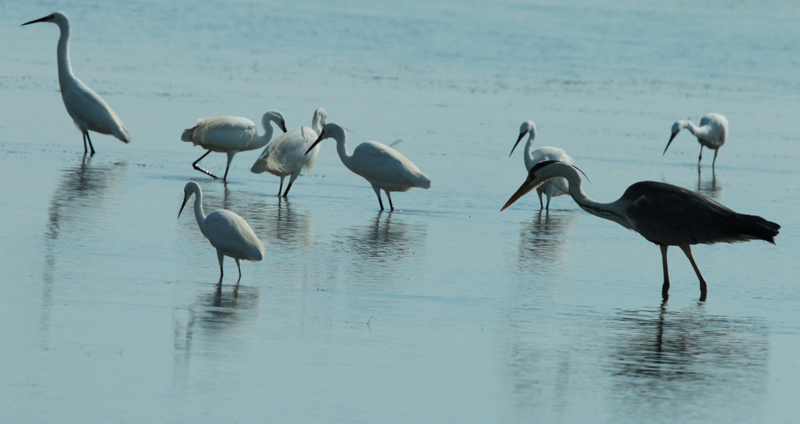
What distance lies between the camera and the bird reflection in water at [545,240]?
1057 cm

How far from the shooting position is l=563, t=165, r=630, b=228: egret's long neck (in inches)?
389

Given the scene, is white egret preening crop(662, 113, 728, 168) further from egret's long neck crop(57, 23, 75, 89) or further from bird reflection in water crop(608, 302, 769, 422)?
bird reflection in water crop(608, 302, 769, 422)

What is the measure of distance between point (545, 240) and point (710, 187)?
19.5ft

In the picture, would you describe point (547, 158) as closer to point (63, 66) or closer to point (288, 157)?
point (288, 157)

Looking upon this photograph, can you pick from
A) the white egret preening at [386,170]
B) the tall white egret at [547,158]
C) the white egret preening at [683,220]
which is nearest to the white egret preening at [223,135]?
the white egret preening at [386,170]

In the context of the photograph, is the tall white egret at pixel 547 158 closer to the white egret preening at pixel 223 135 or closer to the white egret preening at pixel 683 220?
the white egret preening at pixel 223 135

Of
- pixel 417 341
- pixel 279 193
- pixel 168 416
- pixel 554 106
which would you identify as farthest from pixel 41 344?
pixel 554 106

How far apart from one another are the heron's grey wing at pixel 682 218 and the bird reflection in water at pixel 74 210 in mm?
4662

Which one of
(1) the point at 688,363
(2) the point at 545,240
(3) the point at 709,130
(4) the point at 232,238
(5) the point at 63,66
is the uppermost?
(5) the point at 63,66

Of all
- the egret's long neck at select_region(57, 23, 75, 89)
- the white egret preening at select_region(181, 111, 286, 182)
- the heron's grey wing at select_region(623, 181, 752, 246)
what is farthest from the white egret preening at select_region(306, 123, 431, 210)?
the egret's long neck at select_region(57, 23, 75, 89)

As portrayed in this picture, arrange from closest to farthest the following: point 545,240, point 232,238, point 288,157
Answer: point 232,238, point 545,240, point 288,157

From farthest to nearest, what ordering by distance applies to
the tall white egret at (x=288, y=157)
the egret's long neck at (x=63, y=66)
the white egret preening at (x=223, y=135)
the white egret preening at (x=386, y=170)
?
the egret's long neck at (x=63, y=66) < the white egret preening at (x=223, y=135) < the tall white egret at (x=288, y=157) < the white egret preening at (x=386, y=170)

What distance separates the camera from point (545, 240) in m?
12.1

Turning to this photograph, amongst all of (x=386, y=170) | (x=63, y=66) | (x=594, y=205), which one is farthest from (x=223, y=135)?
(x=594, y=205)
